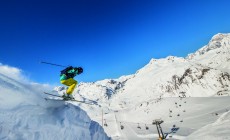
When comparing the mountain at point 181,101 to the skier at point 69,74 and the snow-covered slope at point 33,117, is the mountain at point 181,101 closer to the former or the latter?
the snow-covered slope at point 33,117

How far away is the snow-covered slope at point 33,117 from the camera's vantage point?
14.0 m

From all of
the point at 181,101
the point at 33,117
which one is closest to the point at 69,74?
the point at 33,117

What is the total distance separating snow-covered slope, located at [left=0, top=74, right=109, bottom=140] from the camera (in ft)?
45.8

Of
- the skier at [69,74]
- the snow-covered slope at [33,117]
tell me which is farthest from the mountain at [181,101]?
the skier at [69,74]

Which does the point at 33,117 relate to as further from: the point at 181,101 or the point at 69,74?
the point at 181,101

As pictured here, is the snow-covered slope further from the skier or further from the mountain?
the mountain

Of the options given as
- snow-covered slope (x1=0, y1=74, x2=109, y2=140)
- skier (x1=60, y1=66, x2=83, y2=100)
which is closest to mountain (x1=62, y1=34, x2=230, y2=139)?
snow-covered slope (x1=0, y1=74, x2=109, y2=140)

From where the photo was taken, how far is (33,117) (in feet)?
51.5

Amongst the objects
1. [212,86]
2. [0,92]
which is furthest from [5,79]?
[212,86]

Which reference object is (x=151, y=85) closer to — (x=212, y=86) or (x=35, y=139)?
(x=212, y=86)

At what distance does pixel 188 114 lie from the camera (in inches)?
2112

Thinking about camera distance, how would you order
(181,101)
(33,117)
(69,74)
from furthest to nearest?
(181,101) → (69,74) → (33,117)

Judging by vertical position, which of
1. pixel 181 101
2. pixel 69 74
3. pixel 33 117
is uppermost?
pixel 181 101

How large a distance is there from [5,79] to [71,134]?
6.72 metres
